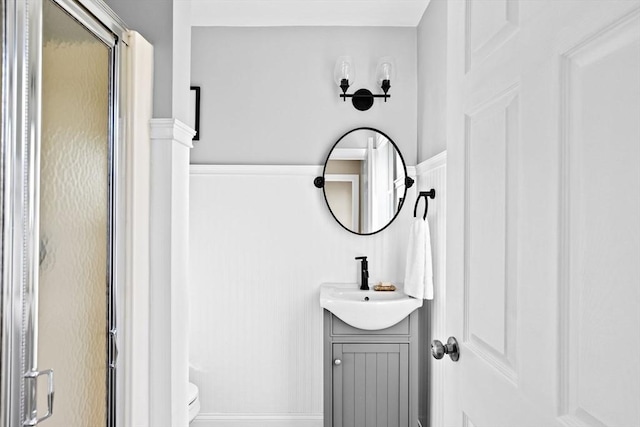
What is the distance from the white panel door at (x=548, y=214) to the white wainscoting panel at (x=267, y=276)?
78.6 inches

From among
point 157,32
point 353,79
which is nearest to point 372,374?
point 353,79

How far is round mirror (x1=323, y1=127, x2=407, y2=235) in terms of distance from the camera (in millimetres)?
3184

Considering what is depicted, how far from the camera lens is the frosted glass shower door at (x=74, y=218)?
1337 mm

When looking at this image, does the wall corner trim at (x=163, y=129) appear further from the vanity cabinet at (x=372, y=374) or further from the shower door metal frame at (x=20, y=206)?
the vanity cabinet at (x=372, y=374)

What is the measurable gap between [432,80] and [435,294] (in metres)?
1.12

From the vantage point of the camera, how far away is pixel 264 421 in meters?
3.21

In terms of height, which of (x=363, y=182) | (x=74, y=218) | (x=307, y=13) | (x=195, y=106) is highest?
(x=307, y=13)

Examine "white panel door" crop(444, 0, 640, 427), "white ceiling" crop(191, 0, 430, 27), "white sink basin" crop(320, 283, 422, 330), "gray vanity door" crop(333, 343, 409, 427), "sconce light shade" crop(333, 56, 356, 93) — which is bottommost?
"gray vanity door" crop(333, 343, 409, 427)

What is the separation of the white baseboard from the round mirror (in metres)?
1.15

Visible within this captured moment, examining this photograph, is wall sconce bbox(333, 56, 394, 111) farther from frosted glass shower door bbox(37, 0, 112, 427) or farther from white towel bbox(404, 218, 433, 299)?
frosted glass shower door bbox(37, 0, 112, 427)

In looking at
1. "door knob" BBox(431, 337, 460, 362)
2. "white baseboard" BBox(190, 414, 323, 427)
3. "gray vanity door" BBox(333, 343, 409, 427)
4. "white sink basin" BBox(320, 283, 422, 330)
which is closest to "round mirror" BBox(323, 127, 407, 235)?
"white sink basin" BBox(320, 283, 422, 330)

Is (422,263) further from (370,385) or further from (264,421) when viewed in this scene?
(264,421)

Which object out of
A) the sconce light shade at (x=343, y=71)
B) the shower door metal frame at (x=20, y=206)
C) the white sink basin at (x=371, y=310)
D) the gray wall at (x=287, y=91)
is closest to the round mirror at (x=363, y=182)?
the gray wall at (x=287, y=91)

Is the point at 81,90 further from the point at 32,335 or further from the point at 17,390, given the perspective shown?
the point at 17,390
